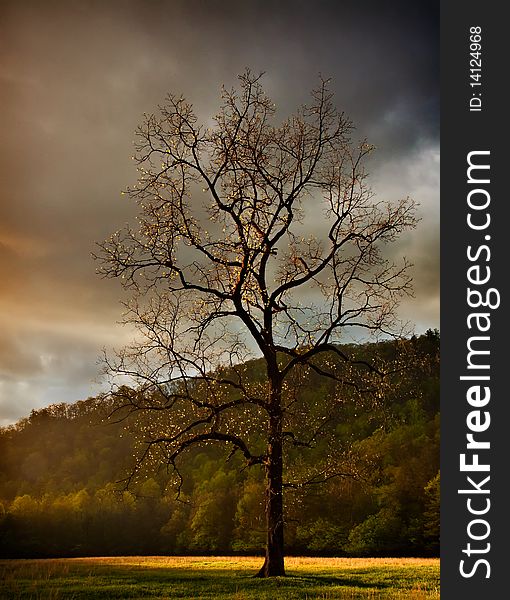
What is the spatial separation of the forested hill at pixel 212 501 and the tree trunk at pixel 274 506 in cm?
3526

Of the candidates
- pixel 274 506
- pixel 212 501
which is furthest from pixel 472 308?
pixel 212 501

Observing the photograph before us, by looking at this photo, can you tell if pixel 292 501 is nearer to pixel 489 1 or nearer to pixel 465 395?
pixel 465 395

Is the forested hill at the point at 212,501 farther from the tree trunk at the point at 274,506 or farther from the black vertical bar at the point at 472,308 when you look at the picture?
the black vertical bar at the point at 472,308

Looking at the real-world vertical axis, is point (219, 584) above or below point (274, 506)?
below

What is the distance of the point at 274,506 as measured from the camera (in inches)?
575

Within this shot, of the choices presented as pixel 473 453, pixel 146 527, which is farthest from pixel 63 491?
pixel 473 453

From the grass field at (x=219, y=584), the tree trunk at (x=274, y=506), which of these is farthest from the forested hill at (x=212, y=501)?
the tree trunk at (x=274, y=506)

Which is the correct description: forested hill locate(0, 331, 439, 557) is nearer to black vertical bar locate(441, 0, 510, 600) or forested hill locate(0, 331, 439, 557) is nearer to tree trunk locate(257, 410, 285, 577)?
tree trunk locate(257, 410, 285, 577)

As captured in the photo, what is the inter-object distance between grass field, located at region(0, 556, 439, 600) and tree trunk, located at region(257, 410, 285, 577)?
409 millimetres

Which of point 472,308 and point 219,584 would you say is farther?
point 219,584

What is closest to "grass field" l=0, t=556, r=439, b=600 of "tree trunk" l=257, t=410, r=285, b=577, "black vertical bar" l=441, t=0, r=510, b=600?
"tree trunk" l=257, t=410, r=285, b=577

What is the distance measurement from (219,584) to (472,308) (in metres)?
7.77

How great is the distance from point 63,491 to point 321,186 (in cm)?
5848

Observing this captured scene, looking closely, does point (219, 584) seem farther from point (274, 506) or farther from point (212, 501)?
point (212, 501)
